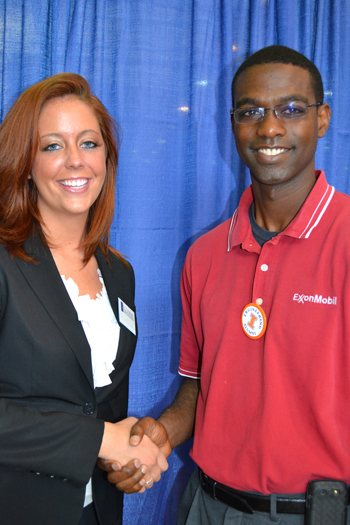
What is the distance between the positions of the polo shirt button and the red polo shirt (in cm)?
34

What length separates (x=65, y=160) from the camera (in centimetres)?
138

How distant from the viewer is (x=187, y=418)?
150 cm

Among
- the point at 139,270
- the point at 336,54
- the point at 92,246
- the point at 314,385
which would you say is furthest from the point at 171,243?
the point at 336,54

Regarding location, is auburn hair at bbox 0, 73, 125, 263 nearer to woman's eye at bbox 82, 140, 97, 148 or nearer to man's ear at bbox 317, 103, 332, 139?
woman's eye at bbox 82, 140, 97, 148

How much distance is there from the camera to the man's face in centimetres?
126

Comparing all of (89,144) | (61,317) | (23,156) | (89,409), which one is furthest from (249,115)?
(89,409)

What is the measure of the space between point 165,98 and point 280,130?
34.1 inches

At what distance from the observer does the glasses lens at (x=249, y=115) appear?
1.29m

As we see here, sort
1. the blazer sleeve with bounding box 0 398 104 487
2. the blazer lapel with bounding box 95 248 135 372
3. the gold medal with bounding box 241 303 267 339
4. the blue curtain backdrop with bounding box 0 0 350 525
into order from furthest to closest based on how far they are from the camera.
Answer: the blue curtain backdrop with bounding box 0 0 350 525 < the blazer lapel with bounding box 95 248 135 372 < the gold medal with bounding box 241 303 267 339 < the blazer sleeve with bounding box 0 398 104 487

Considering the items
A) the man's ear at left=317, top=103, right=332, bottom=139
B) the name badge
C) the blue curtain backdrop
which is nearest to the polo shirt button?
the name badge

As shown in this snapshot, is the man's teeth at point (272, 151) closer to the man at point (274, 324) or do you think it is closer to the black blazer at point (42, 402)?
the man at point (274, 324)

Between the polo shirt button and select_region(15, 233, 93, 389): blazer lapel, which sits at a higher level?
select_region(15, 233, 93, 389): blazer lapel

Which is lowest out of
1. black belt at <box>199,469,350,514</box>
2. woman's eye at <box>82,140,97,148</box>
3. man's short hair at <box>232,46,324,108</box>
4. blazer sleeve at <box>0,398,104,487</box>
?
black belt at <box>199,469,350,514</box>

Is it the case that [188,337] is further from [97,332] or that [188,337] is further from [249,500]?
[249,500]
